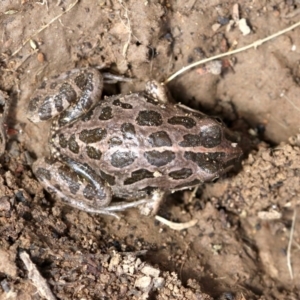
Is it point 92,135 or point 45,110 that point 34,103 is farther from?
point 92,135

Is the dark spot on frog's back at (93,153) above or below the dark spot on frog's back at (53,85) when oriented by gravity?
below

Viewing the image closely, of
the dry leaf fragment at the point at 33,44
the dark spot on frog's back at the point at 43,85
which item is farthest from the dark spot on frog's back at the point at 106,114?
the dry leaf fragment at the point at 33,44

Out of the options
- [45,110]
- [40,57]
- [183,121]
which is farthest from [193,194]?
[40,57]

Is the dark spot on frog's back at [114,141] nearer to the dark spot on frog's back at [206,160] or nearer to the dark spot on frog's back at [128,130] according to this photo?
the dark spot on frog's back at [128,130]

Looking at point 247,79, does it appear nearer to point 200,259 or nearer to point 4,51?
point 200,259

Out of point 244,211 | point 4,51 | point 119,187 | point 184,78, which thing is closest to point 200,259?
point 244,211

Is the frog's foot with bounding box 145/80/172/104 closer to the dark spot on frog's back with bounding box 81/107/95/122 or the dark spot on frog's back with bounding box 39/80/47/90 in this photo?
the dark spot on frog's back with bounding box 81/107/95/122
